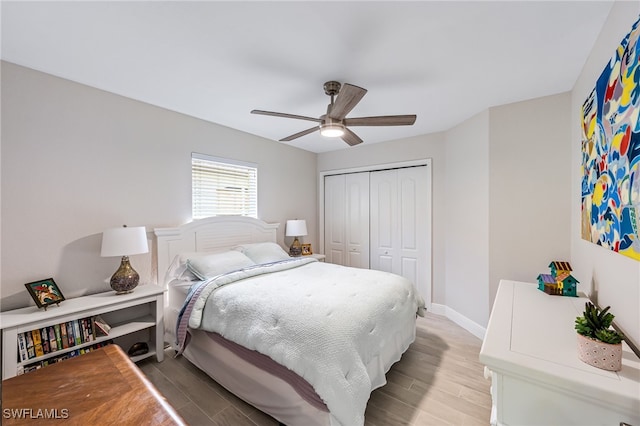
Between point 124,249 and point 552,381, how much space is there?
9.23 feet

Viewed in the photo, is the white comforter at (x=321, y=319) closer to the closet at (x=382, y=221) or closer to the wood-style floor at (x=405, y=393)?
the wood-style floor at (x=405, y=393)

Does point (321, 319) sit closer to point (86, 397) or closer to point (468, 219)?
point (86, 397)

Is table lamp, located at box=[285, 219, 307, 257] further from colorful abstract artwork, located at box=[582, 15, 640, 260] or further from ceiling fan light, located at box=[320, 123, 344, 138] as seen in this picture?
colorful abstract artwork, located at box=[582, 15, 640, 260]

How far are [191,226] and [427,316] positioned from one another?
10.7 ft

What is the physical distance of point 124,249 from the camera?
7.19ft

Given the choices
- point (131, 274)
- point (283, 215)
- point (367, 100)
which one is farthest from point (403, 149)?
point (131, 274)

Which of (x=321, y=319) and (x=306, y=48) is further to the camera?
(x=306, y=48)

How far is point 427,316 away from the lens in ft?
11.6

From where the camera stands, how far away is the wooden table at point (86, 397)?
0.82 m

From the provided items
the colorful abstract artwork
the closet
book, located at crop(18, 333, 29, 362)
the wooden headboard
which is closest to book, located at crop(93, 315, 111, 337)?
book, located at crop(18, 333, 29, 362)

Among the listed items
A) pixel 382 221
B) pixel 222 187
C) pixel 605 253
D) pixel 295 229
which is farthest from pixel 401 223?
pixel 222 187

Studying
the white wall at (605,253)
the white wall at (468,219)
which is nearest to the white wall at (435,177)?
the white wall at (468,219)

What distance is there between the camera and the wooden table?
2.71 feet

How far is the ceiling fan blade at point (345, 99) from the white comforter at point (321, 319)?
4.67 feet
